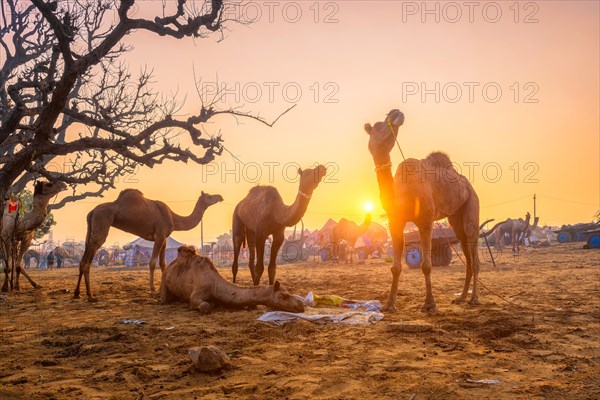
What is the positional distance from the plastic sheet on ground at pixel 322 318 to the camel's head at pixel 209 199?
7.71 metres

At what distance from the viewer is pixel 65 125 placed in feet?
70.1

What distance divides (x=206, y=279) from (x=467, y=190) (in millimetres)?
5530

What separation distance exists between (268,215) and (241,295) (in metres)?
3.22

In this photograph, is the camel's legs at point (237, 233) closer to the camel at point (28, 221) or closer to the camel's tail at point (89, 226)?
the camel's tail at point (89, 226)

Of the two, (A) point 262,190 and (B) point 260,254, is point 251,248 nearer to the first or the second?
(B) point 260,254

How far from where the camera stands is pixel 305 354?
5.22 m

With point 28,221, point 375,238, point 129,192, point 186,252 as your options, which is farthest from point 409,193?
point 375,238

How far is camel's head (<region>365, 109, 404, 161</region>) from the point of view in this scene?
27.0 feet

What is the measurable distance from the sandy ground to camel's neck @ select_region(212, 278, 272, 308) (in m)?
0.20

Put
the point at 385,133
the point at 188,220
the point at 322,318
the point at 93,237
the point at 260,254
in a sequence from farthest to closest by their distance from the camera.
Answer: the point at 188,220
the point at 260,254
the point at 93,237
the point at 385,133
the point at 322,318

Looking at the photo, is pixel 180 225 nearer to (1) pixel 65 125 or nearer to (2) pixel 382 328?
(2) pixel 382 328

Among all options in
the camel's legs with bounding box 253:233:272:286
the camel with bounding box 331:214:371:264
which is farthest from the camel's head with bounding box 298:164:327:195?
the camel with bounding box 331:214:371:264

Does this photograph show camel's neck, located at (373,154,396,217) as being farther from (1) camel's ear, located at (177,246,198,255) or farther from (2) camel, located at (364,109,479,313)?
(1) camel's ear, located at (177,246,198,255)

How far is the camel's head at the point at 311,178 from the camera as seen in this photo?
10102 mm
